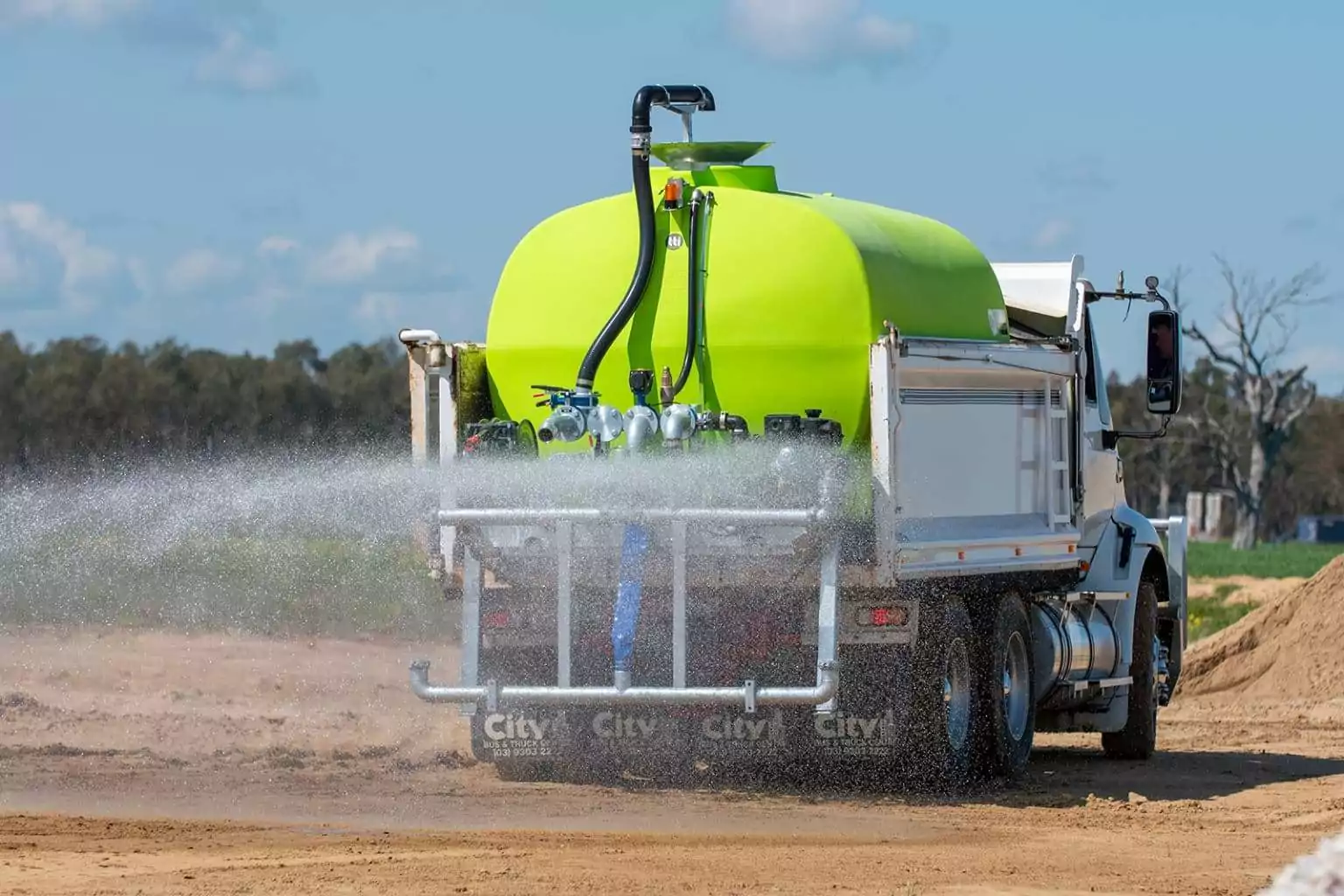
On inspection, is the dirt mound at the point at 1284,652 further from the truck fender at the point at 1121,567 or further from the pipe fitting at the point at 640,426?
the pipe fitting at the point at 640,426

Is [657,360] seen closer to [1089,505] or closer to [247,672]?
[1089,505]

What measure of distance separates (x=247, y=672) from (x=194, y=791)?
811cm

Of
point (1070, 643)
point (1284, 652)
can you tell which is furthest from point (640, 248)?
point (1284, 652)

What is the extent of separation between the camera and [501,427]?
1392 centimetres

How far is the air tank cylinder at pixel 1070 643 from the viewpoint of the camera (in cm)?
1551

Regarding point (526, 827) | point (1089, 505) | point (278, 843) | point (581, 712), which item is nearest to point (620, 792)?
point (581, 712)

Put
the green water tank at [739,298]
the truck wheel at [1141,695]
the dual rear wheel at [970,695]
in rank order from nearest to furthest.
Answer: the green water tank at [739,298] → the dual rear wheel at [970,695] → the truck wheel at [1141,695]

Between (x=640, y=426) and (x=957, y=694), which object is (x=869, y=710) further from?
(x=640, y=426)

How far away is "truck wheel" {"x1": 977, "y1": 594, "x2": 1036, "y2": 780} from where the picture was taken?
1447cm

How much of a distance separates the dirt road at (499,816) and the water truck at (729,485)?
50cm

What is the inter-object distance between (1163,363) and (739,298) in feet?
11.9

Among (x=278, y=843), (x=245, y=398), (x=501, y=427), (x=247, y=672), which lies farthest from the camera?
(x=245, y=398)

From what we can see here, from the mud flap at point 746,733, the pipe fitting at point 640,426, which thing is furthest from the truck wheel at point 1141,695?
the pipe fitting at point 640,426

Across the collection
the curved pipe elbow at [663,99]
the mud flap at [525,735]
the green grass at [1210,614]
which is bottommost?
the mud flap at [525,735]
